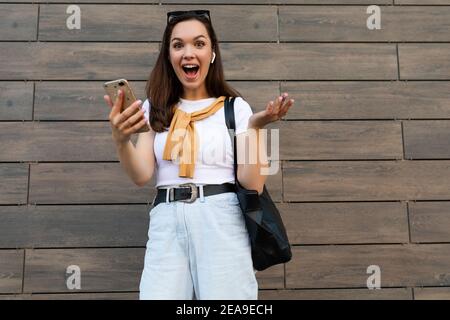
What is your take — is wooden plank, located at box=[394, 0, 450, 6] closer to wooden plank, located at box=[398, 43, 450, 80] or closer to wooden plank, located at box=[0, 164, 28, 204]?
wooden plank, located at box=[398, 43, 450, 80]

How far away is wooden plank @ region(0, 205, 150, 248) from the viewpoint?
285 centimetres

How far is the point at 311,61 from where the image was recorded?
309 centimetres

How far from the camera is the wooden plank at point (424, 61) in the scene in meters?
3.11

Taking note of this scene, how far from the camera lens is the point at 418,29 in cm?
315

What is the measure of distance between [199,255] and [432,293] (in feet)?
6.25

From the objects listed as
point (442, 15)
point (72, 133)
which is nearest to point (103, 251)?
point (72, 133)

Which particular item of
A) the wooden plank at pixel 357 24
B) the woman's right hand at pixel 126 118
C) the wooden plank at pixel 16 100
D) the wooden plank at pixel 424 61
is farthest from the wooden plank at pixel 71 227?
the wooden plank at pixel 424 61

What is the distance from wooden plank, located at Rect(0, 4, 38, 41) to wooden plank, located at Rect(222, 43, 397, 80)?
127 cm

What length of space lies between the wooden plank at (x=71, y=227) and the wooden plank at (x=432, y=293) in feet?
5.72

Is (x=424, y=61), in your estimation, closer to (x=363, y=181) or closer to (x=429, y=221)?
(x=363, y=181)

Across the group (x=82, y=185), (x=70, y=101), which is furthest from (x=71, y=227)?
(x=70, y=101)

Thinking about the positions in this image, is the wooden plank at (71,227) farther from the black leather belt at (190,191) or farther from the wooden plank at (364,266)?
the black leather belt at (190,191)
